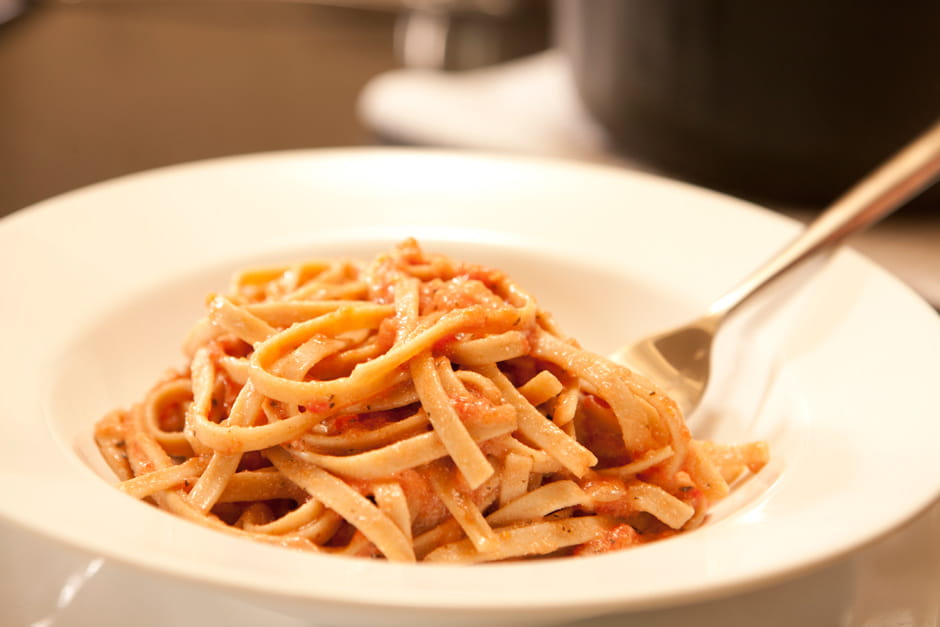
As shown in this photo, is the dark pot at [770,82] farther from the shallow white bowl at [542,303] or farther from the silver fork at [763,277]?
the silver fork at [763,277]

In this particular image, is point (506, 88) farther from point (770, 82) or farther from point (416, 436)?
point (416, 436)

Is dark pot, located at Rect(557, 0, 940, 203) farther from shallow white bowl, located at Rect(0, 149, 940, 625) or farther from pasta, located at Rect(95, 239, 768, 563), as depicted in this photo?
pasta, located at Rect(95, 239, 768, 563)

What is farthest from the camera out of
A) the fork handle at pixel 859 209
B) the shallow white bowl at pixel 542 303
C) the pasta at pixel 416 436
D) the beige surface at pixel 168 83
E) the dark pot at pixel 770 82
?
the beige surface at pixel 168 83

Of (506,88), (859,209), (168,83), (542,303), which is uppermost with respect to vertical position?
(859,209)

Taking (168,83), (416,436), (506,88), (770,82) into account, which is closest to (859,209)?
(416,436)

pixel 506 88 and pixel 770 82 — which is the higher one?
pixel 770 82

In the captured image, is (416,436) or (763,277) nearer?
(416,436)

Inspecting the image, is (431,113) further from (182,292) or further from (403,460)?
(403,460)

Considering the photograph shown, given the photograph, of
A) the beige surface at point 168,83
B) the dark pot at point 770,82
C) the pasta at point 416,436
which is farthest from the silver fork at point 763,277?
the beige surface at point 168,83
